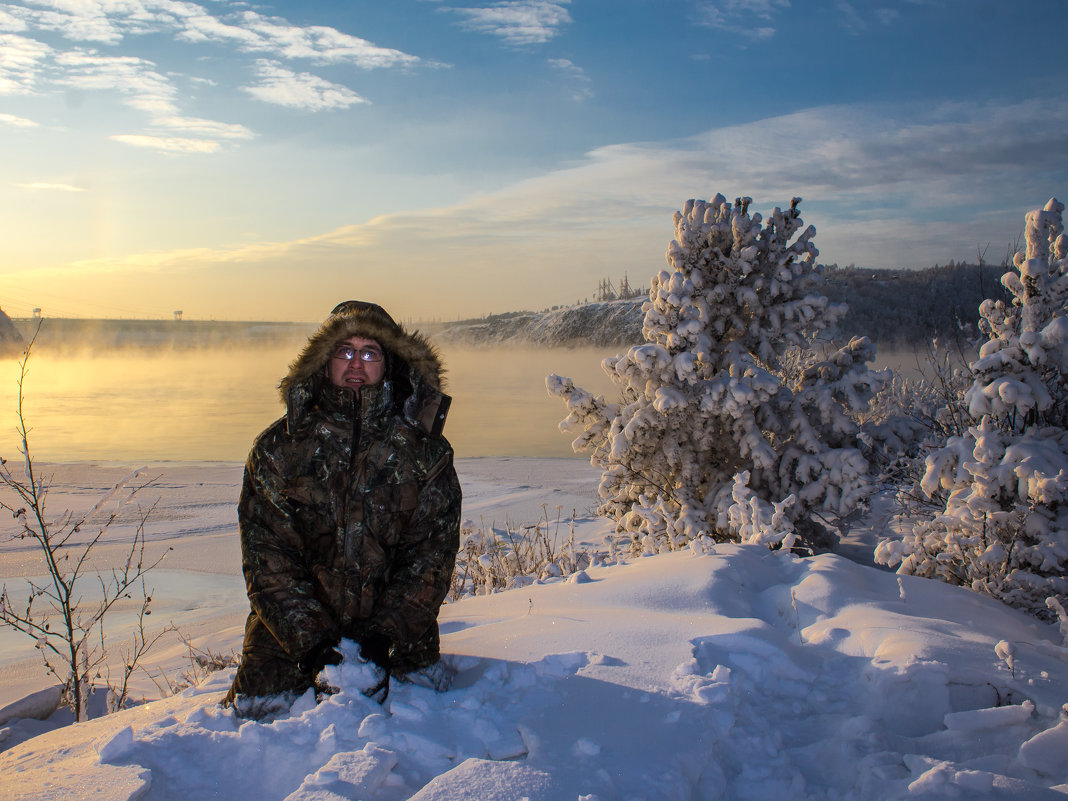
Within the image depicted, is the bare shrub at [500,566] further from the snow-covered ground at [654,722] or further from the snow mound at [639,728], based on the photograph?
the snow mound at [639,728]

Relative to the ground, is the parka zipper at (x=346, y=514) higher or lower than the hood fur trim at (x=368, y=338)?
lower

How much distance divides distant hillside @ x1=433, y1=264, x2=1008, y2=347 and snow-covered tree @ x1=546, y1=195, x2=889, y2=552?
22169mm

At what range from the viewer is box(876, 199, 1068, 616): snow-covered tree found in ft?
16.9

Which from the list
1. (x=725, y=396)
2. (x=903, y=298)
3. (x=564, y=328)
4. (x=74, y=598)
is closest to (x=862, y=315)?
(x=903, y=298)

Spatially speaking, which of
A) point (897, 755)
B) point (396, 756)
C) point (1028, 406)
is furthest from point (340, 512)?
point (1028, 406)

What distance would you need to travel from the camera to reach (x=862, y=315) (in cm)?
4544

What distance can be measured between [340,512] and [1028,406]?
4668 millimetres

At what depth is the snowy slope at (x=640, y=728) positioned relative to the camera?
2639mm

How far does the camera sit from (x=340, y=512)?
11.7 ft

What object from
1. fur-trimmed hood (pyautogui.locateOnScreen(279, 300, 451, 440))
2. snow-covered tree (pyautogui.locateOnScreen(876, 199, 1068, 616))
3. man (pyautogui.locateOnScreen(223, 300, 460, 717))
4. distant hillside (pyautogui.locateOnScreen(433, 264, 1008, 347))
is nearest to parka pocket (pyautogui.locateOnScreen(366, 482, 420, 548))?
man (pyautogui.locateOnScreen(223, 300, 460, 717))

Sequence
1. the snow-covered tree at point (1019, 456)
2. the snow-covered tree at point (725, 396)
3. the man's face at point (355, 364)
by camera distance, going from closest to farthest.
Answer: the man's face at point (355, 364)
the snow-covered tree at point (1019, 456)
the snow-covered tree at point (725, 396)

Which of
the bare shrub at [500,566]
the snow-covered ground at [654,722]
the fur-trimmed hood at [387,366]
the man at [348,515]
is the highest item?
the fur-trimmed hood at [387,366]

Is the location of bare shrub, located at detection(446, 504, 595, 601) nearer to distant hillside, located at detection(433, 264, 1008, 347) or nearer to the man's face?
the man's face

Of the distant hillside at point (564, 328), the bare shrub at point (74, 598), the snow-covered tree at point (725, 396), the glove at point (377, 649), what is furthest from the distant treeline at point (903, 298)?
the glove at point (377, 649)
